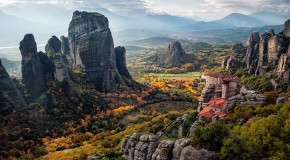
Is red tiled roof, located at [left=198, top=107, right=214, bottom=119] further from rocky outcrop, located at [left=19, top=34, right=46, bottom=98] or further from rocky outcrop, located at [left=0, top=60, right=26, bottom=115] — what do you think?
rocky outcrop, located at [left=19, top=34, right=46, bottom=98]

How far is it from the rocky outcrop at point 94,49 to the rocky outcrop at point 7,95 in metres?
47.4

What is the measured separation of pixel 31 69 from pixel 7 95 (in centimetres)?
1899

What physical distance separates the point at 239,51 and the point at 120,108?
59114mm

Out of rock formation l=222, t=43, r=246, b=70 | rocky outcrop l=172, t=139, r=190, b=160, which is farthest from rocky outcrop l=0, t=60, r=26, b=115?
rock formation l=222, t=43, r=246, b=70

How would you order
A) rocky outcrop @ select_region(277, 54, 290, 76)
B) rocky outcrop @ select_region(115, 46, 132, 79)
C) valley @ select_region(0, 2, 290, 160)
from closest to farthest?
valley @ select_region(0, 2, 290, 160), rocky outcrop @ select_region(277, 54, 290, 76), rocky outcrop @ select_region(115, 46, 132, 79)

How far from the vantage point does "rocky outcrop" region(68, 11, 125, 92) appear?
140875 mm

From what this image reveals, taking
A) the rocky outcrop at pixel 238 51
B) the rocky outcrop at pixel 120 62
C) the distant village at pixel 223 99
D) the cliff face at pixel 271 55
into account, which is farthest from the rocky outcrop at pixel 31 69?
the rocky outcrop at pixel 238 51

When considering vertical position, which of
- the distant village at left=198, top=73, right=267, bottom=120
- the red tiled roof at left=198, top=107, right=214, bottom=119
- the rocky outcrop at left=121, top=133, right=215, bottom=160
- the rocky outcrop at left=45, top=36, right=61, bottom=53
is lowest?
the rocky outcrop at left=121, top=133, right=215, bottom=160

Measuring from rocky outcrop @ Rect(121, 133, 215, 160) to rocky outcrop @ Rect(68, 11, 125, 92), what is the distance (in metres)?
90.4

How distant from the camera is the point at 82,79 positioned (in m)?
137

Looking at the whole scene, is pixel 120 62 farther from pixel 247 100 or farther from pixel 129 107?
pixel 247 100

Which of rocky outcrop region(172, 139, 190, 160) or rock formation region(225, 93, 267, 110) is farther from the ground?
rock formation region(225, 93, 267, 110)

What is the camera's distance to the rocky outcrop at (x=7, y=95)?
91938mm

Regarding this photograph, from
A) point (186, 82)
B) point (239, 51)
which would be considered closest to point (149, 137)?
point (239, 51)
